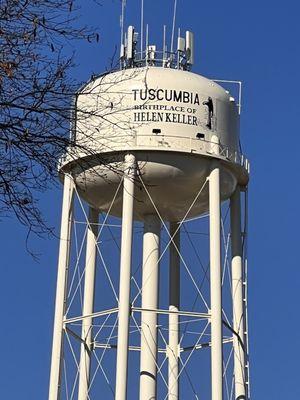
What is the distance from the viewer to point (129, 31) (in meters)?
25.2

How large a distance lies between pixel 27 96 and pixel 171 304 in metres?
17.1

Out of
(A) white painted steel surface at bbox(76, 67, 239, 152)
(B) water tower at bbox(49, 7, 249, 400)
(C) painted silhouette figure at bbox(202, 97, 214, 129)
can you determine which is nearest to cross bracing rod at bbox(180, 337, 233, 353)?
(B) water tower at bbox(49, 7, 249, 400)

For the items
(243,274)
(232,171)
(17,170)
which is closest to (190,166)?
(232,171)

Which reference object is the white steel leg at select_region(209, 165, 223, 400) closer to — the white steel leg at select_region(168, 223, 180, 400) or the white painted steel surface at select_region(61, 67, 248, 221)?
the white painted steel surface at select_region(61, 67, 248, 221)

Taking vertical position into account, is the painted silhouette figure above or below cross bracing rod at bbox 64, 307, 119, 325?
above

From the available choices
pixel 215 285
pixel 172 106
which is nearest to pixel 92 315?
pixel 215 285

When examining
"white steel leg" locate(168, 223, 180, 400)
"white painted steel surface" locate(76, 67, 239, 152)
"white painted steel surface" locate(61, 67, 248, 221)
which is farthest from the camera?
"white steel leg" locate(168, 223, 180, 400)

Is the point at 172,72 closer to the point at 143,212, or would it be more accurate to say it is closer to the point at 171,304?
the point at 143,212

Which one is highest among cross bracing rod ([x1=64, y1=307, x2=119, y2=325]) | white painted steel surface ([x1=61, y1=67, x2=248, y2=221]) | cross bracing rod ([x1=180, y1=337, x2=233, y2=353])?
white painted steel surface ([x1=61, y1=67, x2=248, y2=221])

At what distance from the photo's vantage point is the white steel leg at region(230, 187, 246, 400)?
22.9 m

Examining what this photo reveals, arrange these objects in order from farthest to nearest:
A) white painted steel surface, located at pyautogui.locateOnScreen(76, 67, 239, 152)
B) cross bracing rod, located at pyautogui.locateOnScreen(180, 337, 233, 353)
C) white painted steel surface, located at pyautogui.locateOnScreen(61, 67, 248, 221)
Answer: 1. cross bracing rod, located at pyautogui.locateOnScreen(180, 337, 233, 353)
2. white painted steel surface, located at pyautogui.locateOnScreen(76, 67, 239, 152)
3. white painted steel surface, located at pyautogui.locateOnScreen(61, 67, 248, 221)

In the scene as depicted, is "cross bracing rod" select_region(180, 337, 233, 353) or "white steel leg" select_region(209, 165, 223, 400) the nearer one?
"white steel leg" select_region(209, 165, 223, 400)

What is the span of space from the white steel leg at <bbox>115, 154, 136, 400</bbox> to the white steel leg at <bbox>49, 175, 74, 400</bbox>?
67.6 inches

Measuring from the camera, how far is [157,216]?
24438mm
